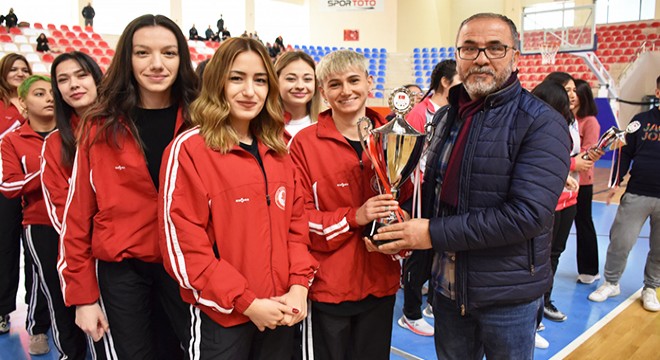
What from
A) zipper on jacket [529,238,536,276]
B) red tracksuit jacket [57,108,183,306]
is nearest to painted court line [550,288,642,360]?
zipper on jacket [529,238,536,276]

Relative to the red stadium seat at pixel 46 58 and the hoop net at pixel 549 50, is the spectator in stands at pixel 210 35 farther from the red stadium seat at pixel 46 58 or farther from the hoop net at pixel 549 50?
the hoop net at pixel 549 50

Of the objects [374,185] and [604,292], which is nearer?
[374,185]

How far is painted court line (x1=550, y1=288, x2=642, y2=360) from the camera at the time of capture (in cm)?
291

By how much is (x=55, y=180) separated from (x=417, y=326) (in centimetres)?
235

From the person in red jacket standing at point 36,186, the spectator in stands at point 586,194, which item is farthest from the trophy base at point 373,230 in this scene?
the spectator in stands at point 586,194

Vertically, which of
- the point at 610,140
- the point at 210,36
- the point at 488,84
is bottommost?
the point at 610,140

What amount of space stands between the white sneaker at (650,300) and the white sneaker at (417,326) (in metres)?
1.74

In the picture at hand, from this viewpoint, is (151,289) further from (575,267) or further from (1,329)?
(575,267)

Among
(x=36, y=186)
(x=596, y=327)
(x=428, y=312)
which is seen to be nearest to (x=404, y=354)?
(x=428, y=312)

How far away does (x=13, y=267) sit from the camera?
3.05 meters

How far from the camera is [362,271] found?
1.78 meters

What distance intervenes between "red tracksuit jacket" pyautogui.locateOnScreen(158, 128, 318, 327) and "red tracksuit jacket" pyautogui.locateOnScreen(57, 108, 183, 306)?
0.22m

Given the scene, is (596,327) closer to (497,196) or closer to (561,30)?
(497,196)

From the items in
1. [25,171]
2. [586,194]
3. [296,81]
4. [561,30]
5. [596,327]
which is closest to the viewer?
[25,171]
